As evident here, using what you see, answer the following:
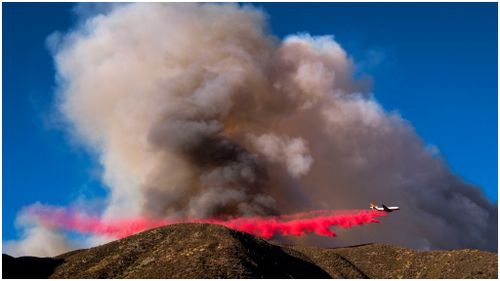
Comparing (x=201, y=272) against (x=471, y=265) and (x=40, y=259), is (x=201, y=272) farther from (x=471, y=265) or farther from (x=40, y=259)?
(x=471, y=265)

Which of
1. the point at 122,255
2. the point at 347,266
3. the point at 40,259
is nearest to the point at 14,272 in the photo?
the point at 40,259

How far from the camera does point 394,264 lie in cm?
9419

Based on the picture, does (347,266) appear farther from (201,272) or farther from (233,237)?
(201,272)

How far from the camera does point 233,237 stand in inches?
3228

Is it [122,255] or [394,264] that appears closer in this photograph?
[122,255]

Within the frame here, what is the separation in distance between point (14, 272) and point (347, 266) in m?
49.6

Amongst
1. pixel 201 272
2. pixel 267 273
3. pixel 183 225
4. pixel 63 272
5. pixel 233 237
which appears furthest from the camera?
pixel 183 225

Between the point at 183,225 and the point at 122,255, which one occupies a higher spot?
the point at 183,225

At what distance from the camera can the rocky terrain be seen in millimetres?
71188

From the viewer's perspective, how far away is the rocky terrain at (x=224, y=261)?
7119 centimetres

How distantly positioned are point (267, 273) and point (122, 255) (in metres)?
21.0

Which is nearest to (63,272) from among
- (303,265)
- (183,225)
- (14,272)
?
(14,272)

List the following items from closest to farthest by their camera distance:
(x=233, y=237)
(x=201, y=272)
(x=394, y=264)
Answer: (x=201, y=272)
(x=233, y=237)
(x=394, y=264)

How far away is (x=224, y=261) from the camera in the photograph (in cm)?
7125
